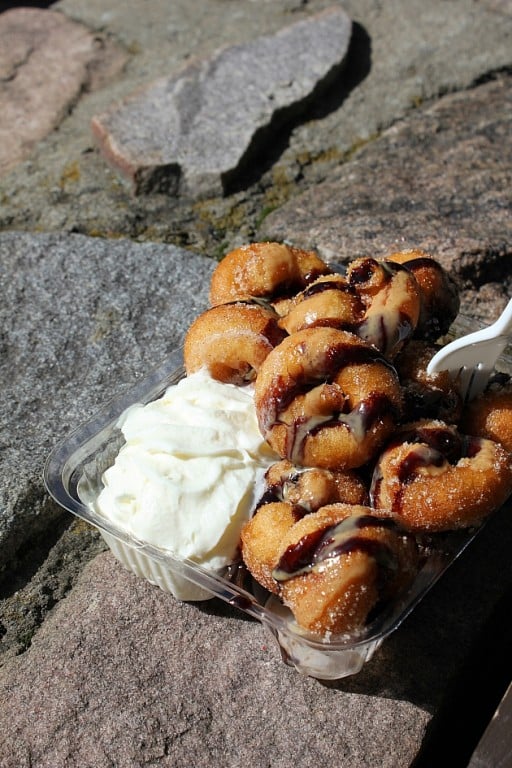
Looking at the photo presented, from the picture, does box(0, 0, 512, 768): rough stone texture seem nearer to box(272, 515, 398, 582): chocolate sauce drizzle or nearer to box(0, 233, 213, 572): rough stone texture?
box(0, 233, 213, 572): rough stone texture

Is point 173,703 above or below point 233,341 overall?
below

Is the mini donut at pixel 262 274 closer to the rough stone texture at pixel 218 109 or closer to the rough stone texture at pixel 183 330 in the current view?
the rough stone texture at pixel 183 330

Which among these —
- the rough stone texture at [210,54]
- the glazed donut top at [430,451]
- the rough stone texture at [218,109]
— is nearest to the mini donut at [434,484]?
the glazed donut top at [430,451]

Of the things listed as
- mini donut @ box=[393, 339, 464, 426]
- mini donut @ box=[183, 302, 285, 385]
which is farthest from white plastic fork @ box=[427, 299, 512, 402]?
mini donut @ box=[183, 302, 285, 385]

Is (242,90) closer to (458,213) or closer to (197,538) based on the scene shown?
(458,213)

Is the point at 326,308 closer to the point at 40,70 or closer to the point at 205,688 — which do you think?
the point at 205,688

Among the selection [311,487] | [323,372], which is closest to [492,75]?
[323,372]

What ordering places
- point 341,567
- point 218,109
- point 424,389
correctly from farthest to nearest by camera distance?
point 218,109 → point 424,389 → point 341,567
